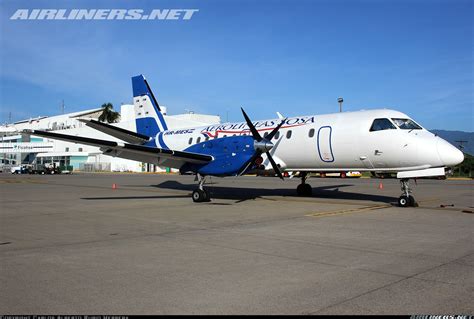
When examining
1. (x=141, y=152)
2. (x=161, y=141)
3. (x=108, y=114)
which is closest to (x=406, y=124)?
(x=141, y=152)

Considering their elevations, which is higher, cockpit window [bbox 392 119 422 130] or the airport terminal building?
the airport terminal building

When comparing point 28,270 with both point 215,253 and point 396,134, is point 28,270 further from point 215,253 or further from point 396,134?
point 396,134

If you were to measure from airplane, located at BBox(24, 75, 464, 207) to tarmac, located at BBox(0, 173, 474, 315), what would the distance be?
2.86m

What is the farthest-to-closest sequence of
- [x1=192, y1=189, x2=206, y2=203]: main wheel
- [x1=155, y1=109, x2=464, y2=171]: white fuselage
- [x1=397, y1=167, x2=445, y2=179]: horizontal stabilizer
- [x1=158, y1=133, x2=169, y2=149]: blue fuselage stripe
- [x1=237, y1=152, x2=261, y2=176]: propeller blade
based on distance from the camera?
1. [x1=158, y1=133, x2=169, y2=149]: blue fuselage stripe
2. [x1=192, y1=189, x2=206, y2=203]: main wheel
3. [x1=237, y1=152, x2=261, y2=176]: propeller blade
4. [x1=155, y1=109, x2=464, y2=171]: white fuselage
5. [x1=397, y1=167, x2=445, y2=179]: horizontal stabilizer

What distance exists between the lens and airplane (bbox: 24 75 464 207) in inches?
565

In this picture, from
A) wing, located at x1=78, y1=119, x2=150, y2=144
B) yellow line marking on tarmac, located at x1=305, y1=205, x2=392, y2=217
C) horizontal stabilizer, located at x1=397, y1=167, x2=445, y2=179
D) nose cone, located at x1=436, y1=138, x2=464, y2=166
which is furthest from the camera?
wing, located at x1=78, y1=119, x2=150, y2=144

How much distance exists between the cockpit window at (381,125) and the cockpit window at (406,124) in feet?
0.73

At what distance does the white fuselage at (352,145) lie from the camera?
14078mm

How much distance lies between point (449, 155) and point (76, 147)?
305 ft

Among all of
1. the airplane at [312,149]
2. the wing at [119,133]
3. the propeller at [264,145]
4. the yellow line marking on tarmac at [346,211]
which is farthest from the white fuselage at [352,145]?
the wing at [119,133]

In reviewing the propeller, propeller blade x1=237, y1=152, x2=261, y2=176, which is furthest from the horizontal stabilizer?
propeller blade x1=237, y1=152, x2=261, y2=176

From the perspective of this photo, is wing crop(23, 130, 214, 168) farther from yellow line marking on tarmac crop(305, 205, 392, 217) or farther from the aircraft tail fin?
yellow line marking on tarmac crop(305, 205, 392, 217)

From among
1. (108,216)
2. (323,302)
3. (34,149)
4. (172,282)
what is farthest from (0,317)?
(34,149)

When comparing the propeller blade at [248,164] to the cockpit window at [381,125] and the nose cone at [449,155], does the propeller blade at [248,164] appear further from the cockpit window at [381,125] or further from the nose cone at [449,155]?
the nose cone at [449,155]
